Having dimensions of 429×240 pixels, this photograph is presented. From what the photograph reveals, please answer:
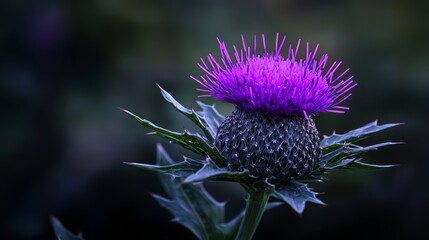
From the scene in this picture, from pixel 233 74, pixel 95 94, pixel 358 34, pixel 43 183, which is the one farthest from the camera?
pixel 358 34

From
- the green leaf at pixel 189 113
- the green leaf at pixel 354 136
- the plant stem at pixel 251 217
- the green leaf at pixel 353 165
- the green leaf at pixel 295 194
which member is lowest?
the plant stem at pixel 251 217

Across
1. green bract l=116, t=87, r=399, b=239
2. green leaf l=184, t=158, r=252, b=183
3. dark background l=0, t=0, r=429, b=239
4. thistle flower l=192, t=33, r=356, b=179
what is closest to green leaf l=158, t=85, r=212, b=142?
green bract l=116, t=87, r=399, b=239

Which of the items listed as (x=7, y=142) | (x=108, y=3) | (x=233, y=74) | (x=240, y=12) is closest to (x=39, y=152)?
(x=7, y=142)

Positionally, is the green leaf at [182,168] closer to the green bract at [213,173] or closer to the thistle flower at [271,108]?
the green bract at [213,173]

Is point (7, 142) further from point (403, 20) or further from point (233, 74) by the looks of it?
point (403, 20)

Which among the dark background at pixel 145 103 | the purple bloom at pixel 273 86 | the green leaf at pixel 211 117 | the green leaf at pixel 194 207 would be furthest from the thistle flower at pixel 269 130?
the dark background at pixel 145 103

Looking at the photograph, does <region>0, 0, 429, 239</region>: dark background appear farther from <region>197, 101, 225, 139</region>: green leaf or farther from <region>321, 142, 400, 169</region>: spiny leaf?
<region>321, 142, 400, 169</region>: spiny leaf
